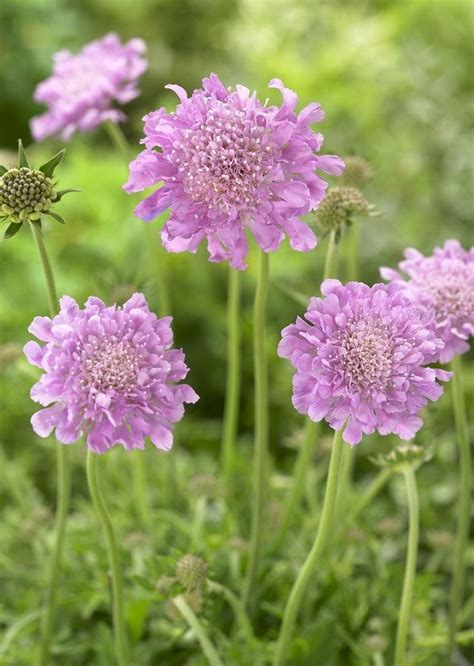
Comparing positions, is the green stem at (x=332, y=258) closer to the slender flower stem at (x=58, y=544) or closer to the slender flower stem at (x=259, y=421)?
the slender flower stem at (x=259, y=421)

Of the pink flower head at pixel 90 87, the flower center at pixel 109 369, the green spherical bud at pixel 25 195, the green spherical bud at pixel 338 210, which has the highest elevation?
the pink flower head at pixel 90 87

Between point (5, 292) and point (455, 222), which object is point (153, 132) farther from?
point (455, 222)

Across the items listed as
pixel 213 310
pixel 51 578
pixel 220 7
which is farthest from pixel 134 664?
pixel 220 7

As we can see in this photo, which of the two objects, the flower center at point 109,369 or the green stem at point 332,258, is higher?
the green stem at point 332,258

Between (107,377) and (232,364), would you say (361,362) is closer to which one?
(107,377)

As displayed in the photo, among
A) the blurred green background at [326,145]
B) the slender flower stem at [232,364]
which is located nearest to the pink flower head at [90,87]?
the slender flower stem at [232,364]

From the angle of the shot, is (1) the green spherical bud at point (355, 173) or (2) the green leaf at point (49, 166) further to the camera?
(1) the green spherical bud at point (355, 173)

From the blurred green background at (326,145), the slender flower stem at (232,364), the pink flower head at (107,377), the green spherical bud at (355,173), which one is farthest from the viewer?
the blurred green background at (326,145)
